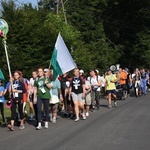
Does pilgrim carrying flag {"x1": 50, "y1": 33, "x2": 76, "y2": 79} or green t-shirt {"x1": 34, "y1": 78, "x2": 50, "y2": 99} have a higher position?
pilgrim carrying flag {"x1": 50, "y1": 33, "x2": 76, "y2": 79}

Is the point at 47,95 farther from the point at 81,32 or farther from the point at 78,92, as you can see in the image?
the point at 81,32

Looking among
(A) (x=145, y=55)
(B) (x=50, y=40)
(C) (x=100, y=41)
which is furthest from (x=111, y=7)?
(B) (x=50, y=40)

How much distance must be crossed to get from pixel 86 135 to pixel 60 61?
4.01 meters

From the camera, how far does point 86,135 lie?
10.4 metres

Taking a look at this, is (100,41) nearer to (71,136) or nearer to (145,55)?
(145,55)

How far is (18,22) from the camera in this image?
22.8 m

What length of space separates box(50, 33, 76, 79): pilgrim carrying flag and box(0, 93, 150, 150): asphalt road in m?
1.72

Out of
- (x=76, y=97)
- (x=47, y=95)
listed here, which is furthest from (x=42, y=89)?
(x=76, y=97)

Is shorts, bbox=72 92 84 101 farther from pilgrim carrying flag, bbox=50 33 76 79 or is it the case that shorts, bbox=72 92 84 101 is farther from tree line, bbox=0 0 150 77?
tree line, bbox=0 0 150 77

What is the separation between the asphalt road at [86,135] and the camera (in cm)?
899

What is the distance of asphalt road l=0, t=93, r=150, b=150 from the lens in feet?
29.5

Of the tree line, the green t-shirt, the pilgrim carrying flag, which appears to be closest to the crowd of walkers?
the green t-shirt

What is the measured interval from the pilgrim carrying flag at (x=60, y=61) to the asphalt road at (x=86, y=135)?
1.72m

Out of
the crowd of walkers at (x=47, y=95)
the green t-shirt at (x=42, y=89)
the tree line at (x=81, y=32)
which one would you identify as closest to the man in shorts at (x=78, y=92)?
the crowd of walkers at (x=47, y=95)
